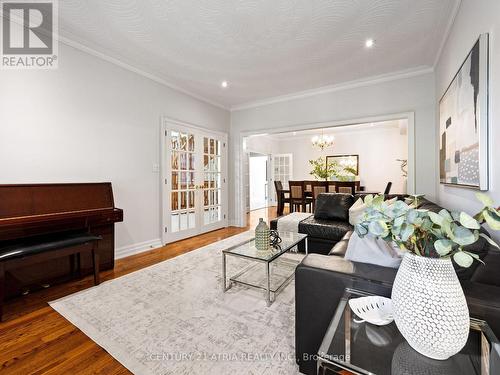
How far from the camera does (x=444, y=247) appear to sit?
27.9 inches

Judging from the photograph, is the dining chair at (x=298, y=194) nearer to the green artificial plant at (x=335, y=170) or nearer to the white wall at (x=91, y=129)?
the green artificial plant at (x=335, y=170)

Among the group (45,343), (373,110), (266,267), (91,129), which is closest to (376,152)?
(373,110)

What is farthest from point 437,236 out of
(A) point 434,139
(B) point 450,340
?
(A) point 434,139

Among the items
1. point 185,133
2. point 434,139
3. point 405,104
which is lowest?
point 434,139

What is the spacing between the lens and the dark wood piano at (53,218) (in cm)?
205

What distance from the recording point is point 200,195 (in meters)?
4.52

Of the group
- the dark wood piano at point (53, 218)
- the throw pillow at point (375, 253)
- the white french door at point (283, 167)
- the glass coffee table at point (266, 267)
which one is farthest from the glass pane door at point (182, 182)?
the white french door at point (283, 167)

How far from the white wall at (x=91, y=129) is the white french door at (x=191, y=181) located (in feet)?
0.67

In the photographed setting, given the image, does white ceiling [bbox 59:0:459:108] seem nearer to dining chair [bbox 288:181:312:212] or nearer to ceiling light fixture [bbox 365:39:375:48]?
ceiling light fixture [bbox 365:39:375:48]

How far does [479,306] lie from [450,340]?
30 cm

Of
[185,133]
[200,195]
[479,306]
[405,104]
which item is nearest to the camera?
[479,306]

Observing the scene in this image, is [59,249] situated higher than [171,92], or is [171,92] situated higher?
[171,92]

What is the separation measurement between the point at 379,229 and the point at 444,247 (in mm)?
180

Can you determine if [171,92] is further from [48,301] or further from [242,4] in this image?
[48,301]
